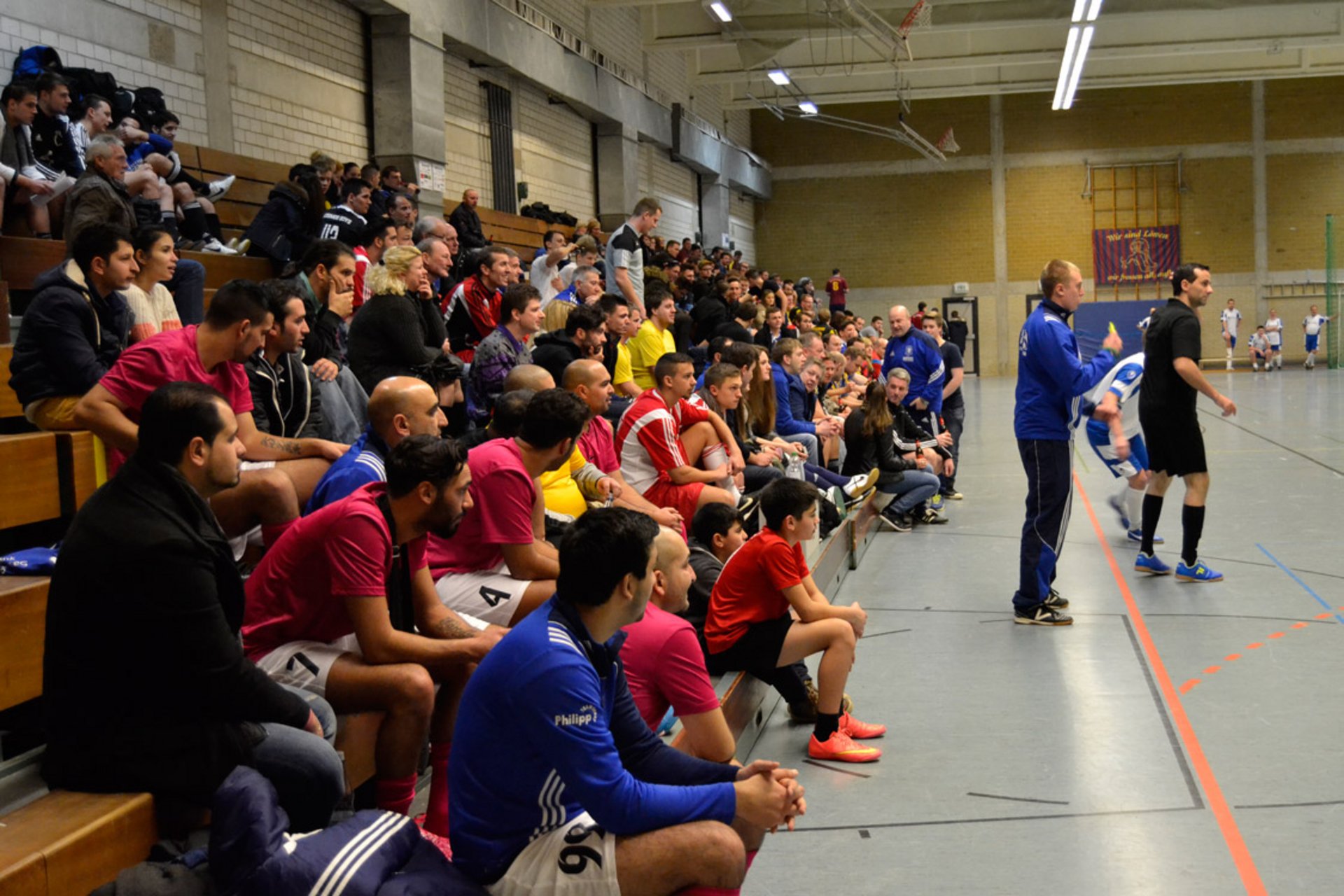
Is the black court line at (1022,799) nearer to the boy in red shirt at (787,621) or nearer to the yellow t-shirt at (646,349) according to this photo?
the boy in red shirt at (787,621)

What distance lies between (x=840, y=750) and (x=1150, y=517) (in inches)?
143

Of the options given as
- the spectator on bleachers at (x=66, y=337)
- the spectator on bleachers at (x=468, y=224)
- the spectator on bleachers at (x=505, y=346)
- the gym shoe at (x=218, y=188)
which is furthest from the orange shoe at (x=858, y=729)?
the spectator on bleachers at (x=468, y=224)

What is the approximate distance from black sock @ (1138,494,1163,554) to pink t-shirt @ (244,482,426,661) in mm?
5295

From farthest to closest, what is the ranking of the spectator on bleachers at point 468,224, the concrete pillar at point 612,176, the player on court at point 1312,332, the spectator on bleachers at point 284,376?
the player on court at point 1312,332
the concrete pillar at point 612,176
the spectator on bleachers at point 468,224
the spectator on bleachers at point 284,376

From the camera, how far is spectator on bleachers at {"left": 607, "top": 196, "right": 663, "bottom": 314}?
991 cm

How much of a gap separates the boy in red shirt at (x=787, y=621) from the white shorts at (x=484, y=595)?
0.86 m

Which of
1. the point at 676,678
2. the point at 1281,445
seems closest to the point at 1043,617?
the point at 676,678

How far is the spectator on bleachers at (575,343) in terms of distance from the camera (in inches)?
270

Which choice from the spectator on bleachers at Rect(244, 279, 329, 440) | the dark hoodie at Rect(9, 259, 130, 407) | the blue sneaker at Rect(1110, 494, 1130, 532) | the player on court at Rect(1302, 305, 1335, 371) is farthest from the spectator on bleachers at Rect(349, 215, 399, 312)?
the player on court at Rect(1302, 305, 1335, 371)

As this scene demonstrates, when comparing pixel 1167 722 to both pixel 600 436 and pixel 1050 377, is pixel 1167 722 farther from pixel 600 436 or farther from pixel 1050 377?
pixel 600 436

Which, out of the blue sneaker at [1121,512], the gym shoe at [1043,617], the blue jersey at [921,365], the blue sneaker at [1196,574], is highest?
the blue jersey at [921,365]

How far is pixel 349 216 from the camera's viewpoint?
8156 millimetres

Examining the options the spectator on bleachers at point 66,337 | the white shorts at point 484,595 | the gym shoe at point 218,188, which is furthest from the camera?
the gym shoe at point 218,188

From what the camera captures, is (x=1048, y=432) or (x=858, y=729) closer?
(x=858, y=729)
